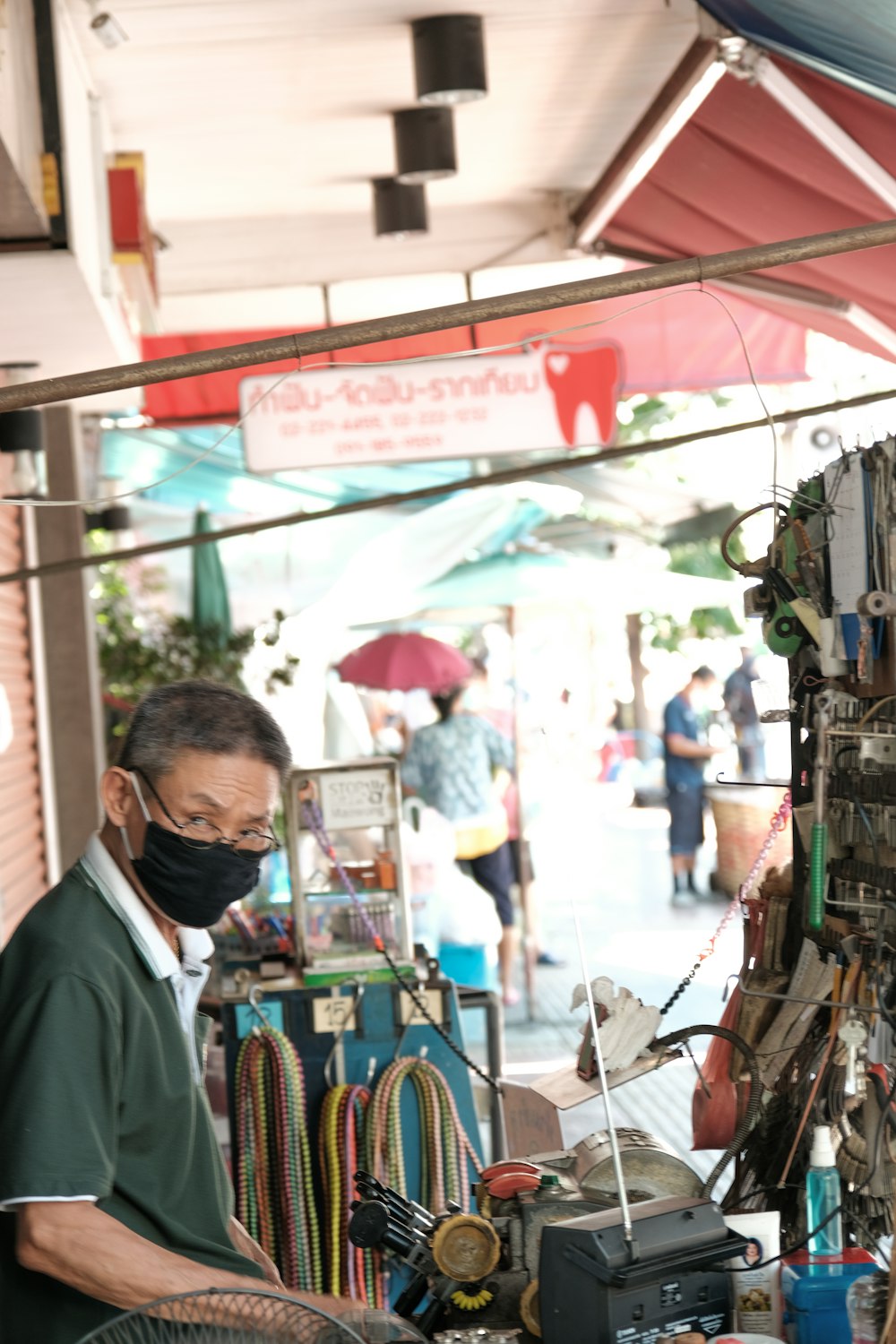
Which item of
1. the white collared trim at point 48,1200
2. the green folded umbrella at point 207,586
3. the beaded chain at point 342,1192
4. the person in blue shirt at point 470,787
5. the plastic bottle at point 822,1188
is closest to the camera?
the white collared trim at point 48,1200

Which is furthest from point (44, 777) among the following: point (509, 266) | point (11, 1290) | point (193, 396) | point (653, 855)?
point (653, 855)

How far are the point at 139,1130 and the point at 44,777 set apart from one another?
4.82 meters

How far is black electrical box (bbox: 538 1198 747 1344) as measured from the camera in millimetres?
1754

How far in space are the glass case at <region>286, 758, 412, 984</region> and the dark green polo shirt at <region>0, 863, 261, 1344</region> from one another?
88.2 inches

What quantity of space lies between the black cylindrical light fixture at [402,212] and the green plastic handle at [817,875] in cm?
413

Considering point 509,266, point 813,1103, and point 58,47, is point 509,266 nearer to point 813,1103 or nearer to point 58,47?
point 58,47

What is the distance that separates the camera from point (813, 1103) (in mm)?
2248

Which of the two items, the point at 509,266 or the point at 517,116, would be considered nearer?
the point at 517,116

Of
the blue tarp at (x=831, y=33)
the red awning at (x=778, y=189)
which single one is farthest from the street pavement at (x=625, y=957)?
the red awning at (x=778, y=189)

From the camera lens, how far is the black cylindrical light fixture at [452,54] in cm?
439

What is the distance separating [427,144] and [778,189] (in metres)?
1.28

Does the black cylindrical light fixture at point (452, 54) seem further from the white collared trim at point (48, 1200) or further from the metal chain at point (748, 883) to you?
the white collared trim at point (48, 1200)

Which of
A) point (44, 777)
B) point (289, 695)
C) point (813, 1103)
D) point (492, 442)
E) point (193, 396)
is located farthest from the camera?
point (289, 695)

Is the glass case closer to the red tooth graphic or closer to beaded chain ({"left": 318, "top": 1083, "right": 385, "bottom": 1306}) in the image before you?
beaded chain ({"left": 318, "top": 1083, "right": 385, "bottom": 1306})
